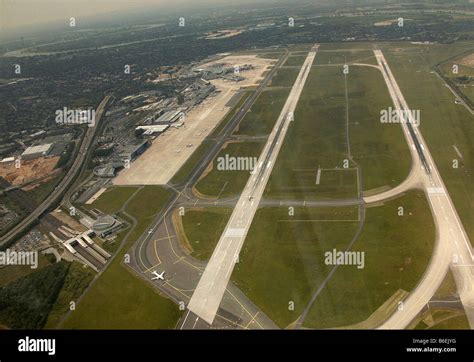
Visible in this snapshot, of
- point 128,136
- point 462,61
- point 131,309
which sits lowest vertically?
point 131,309

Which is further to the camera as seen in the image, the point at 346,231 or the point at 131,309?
the point at 346,231

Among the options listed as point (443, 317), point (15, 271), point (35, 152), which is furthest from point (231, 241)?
point (35, 152)

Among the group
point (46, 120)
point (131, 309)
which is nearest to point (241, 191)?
point (131, 309)

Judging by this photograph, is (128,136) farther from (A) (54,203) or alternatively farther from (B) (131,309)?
(B) (131,309)

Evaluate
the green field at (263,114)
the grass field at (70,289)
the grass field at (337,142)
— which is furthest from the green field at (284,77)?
the grass field at (70,289)

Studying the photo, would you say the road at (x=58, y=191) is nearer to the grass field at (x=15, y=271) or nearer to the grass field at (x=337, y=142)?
the grass field at (x=15, y=271)

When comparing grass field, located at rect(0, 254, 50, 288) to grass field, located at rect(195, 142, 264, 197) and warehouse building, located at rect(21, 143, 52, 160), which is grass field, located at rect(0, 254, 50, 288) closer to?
grass field, located at rect(195, 142, 264, 197)
